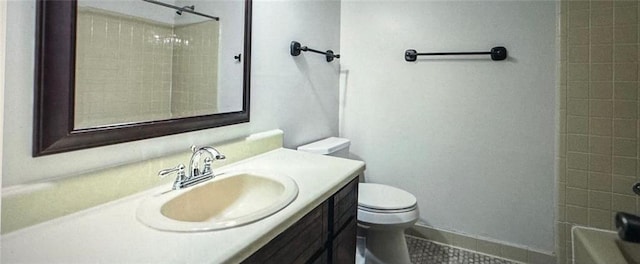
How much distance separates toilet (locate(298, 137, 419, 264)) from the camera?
1669mm

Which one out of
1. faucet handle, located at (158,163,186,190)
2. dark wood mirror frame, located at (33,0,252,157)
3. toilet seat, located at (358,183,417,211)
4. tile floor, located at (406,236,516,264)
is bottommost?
tile floor, located at (406,236,516,264)

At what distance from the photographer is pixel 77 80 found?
2.77 feet

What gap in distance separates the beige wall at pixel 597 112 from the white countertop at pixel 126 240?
4.16ft

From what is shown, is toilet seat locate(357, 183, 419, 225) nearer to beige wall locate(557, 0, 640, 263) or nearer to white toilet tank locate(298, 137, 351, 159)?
white toilet tank locate(298, 137, 351, 159)

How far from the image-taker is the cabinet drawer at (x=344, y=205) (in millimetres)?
1182

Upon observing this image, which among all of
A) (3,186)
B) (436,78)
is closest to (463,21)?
(436,78)

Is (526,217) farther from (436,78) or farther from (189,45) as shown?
(189,45)

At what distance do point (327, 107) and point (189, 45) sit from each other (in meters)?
1.19

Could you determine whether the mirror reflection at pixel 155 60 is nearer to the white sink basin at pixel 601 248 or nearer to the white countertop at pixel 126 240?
the white countertop at pixel 126 240

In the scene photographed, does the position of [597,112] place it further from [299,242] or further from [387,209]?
[299,242]

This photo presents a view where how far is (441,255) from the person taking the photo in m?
2.08

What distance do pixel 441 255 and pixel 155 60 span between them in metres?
1.97

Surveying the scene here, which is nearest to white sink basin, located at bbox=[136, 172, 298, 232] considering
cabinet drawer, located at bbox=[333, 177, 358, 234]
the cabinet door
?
cabinet drawer, located at bbox=[333, 177, 358, 234]

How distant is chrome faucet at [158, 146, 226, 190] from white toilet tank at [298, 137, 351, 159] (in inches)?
30.1
